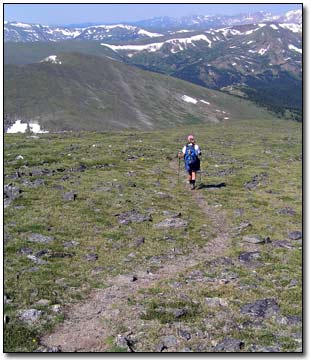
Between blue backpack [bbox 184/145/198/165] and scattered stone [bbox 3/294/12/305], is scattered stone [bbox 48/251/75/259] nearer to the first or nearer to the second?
scattered stone [bbox 3/294/12/305]

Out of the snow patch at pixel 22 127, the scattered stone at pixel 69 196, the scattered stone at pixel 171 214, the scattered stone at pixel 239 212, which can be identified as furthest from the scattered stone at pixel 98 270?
the snow patch at pixel 22 127

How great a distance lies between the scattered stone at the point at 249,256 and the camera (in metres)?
20.7

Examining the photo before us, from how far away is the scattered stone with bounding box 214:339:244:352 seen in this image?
12.7m

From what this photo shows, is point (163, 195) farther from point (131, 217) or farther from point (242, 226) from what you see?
point (242, 226)

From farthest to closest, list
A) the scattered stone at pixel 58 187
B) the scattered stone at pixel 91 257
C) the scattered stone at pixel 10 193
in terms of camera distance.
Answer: the scattered stone at pixel 58 187 < the scattered stone at pixel 10 193 < the scattered stone at pixel 91 257

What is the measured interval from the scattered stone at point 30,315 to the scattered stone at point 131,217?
37.5 ft

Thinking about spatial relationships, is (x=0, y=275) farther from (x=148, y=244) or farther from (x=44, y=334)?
(x=148, y=244)

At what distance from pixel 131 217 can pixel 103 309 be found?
1166 centimetres

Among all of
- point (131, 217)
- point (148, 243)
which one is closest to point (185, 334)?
point (148, 243)

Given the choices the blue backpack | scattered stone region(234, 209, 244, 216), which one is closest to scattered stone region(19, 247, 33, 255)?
scattered stone region(234, 209, 244, 216)

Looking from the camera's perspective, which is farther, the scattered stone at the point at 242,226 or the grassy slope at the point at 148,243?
the scattered stone at the point at 242,226

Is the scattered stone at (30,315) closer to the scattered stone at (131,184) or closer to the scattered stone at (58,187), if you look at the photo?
the scattered stone at (58,187)

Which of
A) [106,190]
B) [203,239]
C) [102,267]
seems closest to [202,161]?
[106,190]

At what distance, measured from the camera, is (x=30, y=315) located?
47.1ft
